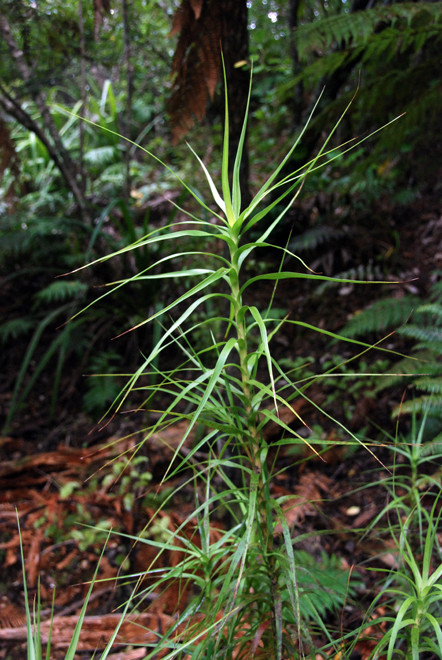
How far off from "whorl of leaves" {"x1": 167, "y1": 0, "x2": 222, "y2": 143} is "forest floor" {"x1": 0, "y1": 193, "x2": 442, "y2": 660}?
3.70 ft

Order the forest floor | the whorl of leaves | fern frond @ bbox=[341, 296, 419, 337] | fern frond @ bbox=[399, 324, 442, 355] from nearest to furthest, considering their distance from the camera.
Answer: the forest floor → the whorl of leaves → fern frond @ bbox=[399, 324, 442, 355] → fern frond @ bbox=[341, 296, 419, 337]

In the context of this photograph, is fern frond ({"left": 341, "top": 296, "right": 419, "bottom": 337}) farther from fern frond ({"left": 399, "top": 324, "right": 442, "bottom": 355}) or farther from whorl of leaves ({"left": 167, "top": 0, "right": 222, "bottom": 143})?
whorl of leaves ({"left": 167, "top": 0, "right": 222, "bottom": 143})

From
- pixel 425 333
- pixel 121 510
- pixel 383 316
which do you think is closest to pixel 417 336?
pixel 425 333

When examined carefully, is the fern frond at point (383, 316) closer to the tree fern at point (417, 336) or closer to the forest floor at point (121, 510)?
the tree fern at point (417, 336)

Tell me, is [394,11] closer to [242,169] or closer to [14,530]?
[242,169]

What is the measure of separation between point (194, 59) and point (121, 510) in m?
1.75

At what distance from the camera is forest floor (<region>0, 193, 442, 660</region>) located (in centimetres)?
138

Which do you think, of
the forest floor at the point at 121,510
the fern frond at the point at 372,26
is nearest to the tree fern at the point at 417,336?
the forest floor at the point at 121,510

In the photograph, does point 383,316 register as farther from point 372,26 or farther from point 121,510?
point 121,510

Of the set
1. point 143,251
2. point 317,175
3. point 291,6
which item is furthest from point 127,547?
point 291,6

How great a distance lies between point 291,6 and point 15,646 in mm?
3995

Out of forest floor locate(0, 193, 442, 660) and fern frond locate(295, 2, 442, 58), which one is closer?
forest floor locate(0, 193, 442, 660)

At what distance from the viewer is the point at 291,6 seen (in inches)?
132

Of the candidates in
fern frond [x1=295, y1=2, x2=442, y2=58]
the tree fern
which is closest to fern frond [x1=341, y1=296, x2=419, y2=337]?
the tree fern
